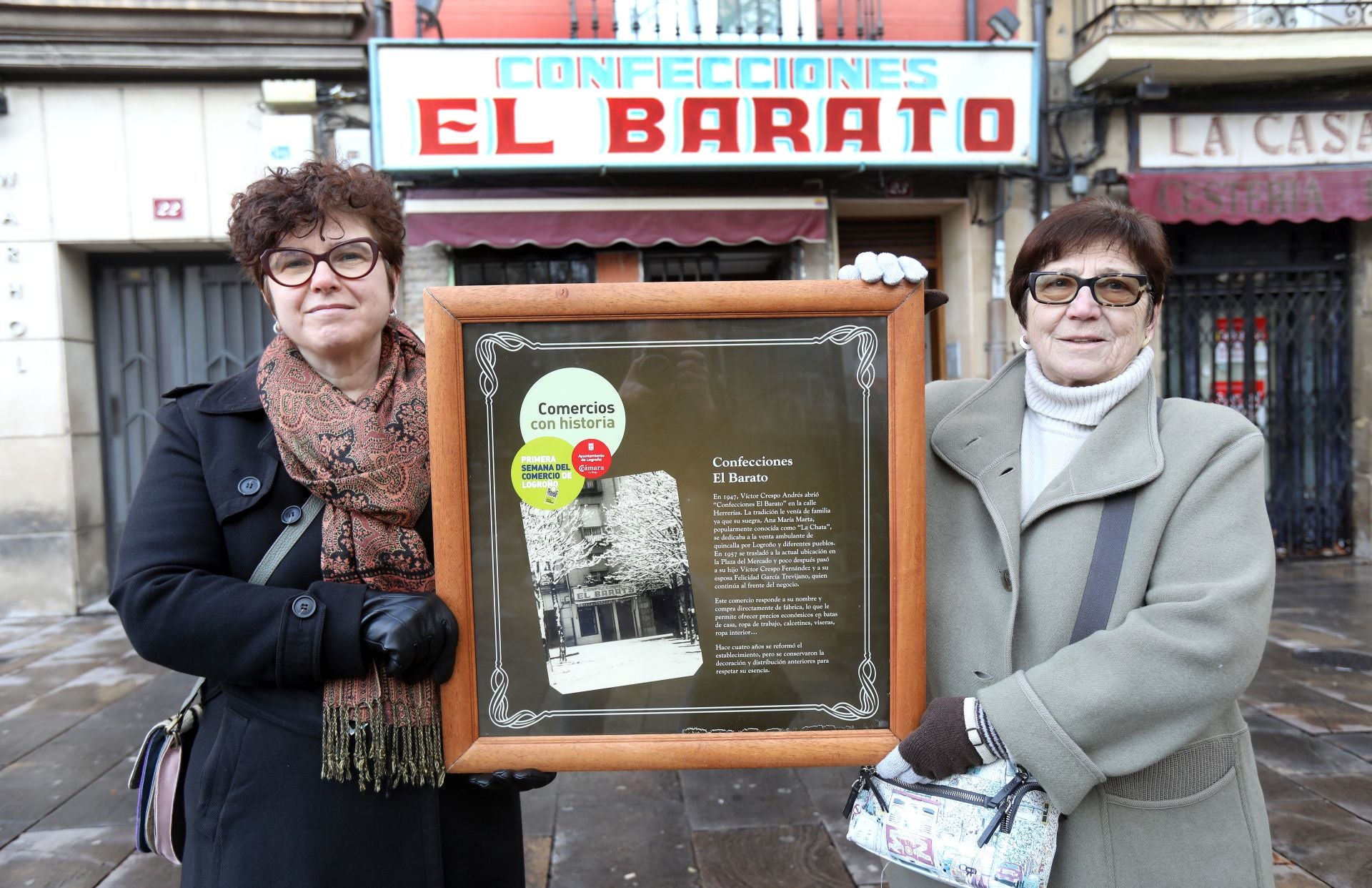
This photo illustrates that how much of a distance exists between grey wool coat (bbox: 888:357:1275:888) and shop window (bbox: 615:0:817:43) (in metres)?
5.90

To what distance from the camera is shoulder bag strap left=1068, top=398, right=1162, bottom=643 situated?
1479mm

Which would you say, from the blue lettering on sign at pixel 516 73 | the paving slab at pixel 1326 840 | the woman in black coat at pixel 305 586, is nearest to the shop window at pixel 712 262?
the blue lettering on sign at pixel 516 73

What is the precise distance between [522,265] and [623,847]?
4862 mm

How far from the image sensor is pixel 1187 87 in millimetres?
7090

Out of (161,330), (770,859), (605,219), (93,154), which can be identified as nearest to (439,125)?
(605,219)

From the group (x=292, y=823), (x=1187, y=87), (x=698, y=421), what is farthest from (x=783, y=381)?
(x=1187, y=87)

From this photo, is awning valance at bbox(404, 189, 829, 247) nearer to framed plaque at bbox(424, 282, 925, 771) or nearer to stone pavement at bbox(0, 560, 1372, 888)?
stone pavement at bbox(0, 560, 1372, 888)

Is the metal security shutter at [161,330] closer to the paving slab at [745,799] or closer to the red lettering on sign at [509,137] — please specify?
the red lettering on sign at [509,137]

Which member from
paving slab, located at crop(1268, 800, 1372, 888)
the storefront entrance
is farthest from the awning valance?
paving slab, located at crop(1268, 800, 1372, 888)

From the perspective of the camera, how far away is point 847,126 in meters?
6.37

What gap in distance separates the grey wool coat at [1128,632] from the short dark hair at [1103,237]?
0.80 feet

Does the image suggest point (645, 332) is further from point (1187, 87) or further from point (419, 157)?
point (1187, 87)

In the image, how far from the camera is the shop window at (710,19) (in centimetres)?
657

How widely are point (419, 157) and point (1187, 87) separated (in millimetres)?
6516
